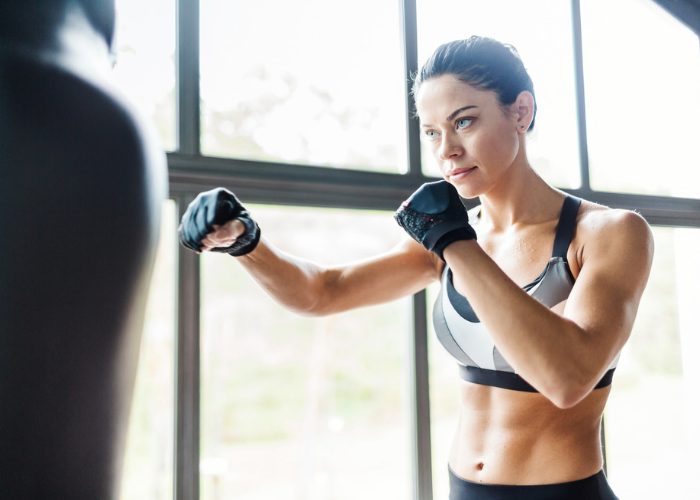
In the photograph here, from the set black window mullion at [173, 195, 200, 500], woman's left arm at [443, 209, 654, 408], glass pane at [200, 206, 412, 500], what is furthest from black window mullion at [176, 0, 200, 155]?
woman's left arm at [443, 209, 654, 408]

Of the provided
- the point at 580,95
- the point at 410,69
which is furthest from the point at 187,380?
the point at 580,95

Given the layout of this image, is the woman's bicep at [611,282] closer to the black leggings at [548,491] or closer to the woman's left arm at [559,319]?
the woman's left arm at [559,319]

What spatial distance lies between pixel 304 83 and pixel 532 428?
115 centimetres

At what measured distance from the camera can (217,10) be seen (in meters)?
1.74

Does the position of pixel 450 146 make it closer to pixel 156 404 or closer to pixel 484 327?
pixel 484 327

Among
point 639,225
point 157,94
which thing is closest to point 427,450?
point 639,225

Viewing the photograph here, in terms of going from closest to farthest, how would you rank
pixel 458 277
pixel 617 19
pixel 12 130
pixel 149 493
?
1. pixel 12 130
2. pixel 458 277
3. pixel 149 493
4. pixel 617 19

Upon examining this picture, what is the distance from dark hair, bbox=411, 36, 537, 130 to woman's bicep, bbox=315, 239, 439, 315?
0.40 meters

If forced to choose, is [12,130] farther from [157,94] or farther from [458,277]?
[157,94]

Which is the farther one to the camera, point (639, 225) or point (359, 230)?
point (359, 230)

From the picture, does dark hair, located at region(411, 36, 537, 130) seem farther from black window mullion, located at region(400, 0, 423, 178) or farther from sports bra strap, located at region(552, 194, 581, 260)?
black window mullion, located at region(400, 0, 423, 178)

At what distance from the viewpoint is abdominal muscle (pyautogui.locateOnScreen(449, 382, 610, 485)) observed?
1208 millimetres

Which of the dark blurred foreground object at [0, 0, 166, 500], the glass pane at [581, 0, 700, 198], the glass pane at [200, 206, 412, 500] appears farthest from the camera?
the glass pane at [581, 0, 700, 198]

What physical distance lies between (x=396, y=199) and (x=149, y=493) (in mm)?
1034
